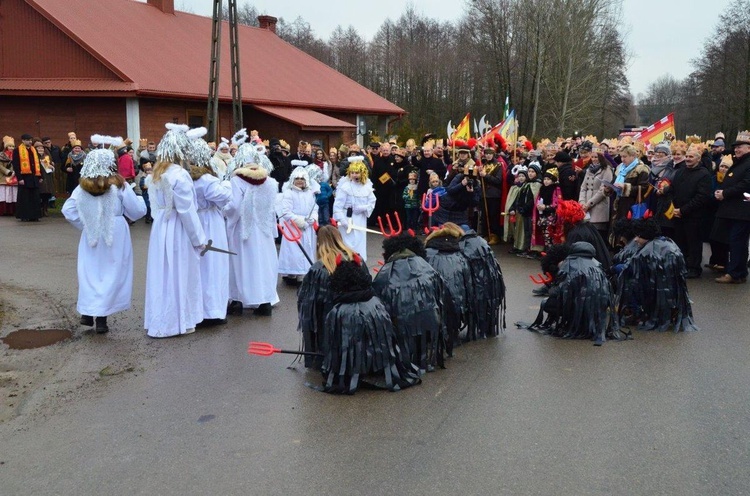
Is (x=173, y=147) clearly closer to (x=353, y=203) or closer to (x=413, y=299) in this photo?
(x=413, y=299)

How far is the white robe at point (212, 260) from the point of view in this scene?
852 cm

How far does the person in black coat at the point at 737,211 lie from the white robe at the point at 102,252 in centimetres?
817

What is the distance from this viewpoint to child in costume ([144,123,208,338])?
7.97 metres

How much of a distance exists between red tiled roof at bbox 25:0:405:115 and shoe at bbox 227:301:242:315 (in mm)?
15047

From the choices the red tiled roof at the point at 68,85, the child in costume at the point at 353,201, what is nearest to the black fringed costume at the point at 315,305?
the child in costume at the point at 353,201

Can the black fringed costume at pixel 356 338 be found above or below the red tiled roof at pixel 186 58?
below

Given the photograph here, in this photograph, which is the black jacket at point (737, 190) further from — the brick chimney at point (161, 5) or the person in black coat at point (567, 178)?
the brick chimney at point (161, 5)

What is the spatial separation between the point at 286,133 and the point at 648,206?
17.2 metres

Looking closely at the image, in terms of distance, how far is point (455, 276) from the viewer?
24.8ft

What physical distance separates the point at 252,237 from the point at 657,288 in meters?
4.70

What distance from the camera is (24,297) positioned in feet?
33.1

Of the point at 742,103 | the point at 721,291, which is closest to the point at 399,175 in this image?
the point at 721,291

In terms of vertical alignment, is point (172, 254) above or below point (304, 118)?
below

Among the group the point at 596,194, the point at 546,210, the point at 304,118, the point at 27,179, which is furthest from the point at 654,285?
the point at 304,118
